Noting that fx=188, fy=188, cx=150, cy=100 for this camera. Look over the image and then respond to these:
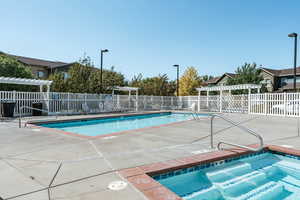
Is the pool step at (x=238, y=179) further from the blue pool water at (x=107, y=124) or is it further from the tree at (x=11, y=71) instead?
the tree at (x=11, y=71)

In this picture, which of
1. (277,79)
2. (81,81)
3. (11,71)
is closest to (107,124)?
(81,81)

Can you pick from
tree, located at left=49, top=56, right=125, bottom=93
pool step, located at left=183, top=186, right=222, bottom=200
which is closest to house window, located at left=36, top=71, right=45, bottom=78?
tree, located at left=49, top=56, right=125, bottom=93

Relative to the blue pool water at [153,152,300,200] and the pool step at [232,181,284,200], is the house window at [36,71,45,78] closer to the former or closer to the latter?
the blue pool water at [153,152,300,200]

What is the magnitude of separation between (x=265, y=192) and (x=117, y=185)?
243 cm

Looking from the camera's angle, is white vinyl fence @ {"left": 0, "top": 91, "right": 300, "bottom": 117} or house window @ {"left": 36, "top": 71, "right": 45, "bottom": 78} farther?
house window @ {"left": 36, "top": 71, "right": 45, "bottom": 78}

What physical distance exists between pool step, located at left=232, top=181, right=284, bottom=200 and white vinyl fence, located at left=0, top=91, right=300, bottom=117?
30.3 ft

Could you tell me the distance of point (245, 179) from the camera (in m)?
3.40

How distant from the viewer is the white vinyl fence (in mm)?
11750

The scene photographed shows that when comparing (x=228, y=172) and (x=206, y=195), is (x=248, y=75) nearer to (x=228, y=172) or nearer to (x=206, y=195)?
(x=228, y=172)

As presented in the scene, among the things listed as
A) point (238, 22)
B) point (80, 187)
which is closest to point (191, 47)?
point (238, 22)

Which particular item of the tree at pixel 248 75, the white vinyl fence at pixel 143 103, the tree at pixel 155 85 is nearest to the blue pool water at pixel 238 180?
the white vinyl fence at pixel 143 103

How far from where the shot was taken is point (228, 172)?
3520mm

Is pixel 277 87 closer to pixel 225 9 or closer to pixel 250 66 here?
pixel 250 66

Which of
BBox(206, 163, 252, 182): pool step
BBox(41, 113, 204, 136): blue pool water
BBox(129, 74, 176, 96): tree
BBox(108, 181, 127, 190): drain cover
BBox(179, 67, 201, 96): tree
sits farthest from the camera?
BBox(179, 67, 201, 96): tree
